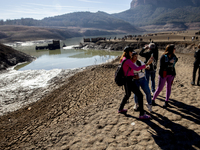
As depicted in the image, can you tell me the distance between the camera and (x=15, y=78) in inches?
531

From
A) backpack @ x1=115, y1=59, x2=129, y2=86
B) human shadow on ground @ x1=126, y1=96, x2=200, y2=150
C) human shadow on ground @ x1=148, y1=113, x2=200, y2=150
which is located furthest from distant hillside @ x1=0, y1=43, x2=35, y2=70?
human shadow on ground @ x1=148, y1=113, x2=200, y2=150

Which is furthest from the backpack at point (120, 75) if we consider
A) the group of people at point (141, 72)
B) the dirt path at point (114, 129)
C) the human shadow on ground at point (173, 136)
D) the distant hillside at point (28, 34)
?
the distant hillside at point (28, 34)

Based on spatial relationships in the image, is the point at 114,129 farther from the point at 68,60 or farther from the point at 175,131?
the point at 68,60

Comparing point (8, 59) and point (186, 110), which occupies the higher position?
point (8, 59)

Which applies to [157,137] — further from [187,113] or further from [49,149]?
[49,149]

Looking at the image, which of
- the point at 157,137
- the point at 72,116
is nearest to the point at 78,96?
the point at 72,116

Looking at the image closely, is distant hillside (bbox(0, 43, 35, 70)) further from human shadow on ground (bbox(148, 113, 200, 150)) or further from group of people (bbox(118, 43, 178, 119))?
human shadow on ground (bbox(148, 113, 200, 150))

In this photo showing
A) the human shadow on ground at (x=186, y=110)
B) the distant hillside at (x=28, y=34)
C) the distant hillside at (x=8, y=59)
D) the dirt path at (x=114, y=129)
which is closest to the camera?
the dirt path at (x=114, y=129)

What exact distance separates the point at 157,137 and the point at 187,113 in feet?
4.62

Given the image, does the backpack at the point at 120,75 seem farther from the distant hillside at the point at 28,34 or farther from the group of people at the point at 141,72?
the distant hillside at the point at 28,34

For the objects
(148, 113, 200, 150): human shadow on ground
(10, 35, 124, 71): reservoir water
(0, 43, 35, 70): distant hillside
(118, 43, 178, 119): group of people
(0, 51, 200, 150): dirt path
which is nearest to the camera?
(148, 113, 200, 150): human shadow on ground

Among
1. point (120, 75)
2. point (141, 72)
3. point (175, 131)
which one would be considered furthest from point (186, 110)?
point (120, 75)

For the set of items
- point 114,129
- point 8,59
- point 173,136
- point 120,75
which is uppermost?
point 120,75

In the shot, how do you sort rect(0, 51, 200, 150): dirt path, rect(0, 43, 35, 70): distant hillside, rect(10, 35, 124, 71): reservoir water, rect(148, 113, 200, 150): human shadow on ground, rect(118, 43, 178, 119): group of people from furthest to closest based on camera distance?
rect(10, 35, 124, 71): reservoir water, rect(0, 43, 35, 70): distant hillside, rect(118, 43, 178, 119): group of people, rect(0, 51, 200, 150): dirt path, rect(148, 113, 200, 150): human shadow on ground
